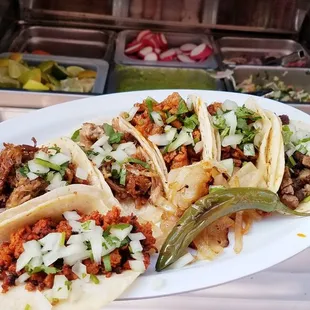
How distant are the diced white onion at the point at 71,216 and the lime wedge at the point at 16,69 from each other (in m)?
2.04

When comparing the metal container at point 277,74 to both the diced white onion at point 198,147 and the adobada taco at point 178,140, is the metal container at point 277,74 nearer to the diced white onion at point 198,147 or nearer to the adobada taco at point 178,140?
the adobada taco at point 178,140

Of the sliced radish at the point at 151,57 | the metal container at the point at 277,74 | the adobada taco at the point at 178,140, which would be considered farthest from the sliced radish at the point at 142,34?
the adobada taco at the point at 178,140

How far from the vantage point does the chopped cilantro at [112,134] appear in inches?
93.2

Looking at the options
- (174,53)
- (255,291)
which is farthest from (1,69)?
(255,291)

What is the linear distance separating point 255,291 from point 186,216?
18.4 inches

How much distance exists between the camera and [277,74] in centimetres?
394

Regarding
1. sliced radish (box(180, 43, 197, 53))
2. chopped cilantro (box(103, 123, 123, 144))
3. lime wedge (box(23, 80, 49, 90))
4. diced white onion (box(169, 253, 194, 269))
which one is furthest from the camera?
sliced radish (box(180, 43, 197, 53))

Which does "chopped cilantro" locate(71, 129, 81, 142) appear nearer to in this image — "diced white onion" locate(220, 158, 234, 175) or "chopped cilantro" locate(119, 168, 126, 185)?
"chopped cilantro" locate(119, 168, 126, 185)

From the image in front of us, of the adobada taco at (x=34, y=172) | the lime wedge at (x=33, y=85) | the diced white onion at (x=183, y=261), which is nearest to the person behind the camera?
the diced white onion at (x=183, y=261)

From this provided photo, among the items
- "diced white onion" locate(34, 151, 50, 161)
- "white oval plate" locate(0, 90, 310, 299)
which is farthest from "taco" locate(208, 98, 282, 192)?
"diced white onion" locate(34, 151, 50, 161)

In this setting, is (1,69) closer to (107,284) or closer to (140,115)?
(140,115)

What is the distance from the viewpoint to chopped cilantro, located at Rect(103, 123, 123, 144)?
237 centimetres

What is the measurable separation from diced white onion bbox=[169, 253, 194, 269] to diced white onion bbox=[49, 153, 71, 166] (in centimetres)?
79

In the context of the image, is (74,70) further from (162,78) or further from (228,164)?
(228,164)
